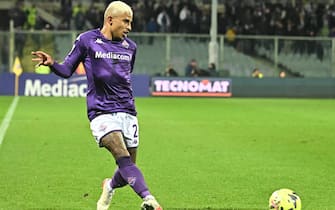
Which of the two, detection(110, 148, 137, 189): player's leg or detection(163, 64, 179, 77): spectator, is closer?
detection(110, 148, 137, 189): player's leg

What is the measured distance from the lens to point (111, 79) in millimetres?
7555

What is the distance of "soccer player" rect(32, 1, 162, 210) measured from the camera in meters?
7.41

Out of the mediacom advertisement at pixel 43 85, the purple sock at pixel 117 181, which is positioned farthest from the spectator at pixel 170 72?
the purple sock at pixel 117 181

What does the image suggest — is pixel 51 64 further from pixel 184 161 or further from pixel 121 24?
pixel 184 161

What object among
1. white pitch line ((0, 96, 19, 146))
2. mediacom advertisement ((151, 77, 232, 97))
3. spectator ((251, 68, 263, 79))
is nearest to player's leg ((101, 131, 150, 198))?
white pitch line ((0, 96, 19, 146))

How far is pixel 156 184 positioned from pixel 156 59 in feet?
88.6

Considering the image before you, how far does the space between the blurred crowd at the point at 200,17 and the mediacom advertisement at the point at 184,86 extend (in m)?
4.78

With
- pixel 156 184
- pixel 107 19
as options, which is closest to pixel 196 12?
pixel 156 184

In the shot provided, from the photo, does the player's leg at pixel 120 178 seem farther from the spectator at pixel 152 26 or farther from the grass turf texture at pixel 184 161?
the spectator at pixel 152 26

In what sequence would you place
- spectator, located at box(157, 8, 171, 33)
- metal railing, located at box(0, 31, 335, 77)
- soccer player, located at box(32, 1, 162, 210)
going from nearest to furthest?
soccer player, located at box(32, 1, 162, 210) → metal railing, located at box(0, 31, 335, 77) → spectator, located at box(157, 8, 171, 33)

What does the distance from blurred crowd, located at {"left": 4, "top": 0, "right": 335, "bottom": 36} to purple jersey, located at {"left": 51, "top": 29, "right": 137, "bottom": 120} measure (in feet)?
102

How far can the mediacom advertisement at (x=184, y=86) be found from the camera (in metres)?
34.8

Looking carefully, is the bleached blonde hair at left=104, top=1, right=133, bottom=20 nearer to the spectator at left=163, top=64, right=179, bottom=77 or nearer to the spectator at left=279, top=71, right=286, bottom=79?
the spectator at left=163, top=64, right=179, bottom=77

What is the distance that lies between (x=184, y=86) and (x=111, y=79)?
89.4 ft
